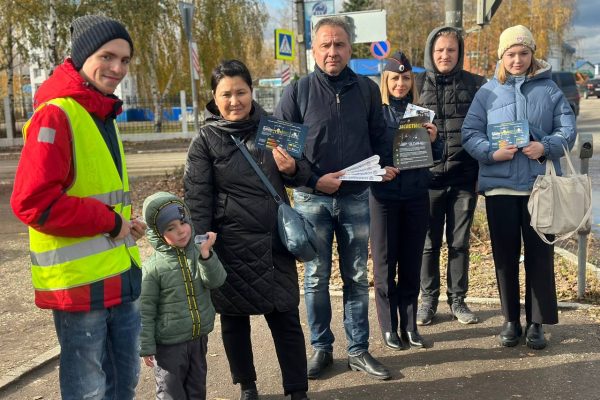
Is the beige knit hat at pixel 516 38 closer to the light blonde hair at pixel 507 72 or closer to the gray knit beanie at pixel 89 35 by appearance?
the light blonde hair at pixel 507 72

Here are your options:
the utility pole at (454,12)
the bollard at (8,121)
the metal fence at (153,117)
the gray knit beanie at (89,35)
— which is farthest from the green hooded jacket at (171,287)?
the metal fence at (153,117)

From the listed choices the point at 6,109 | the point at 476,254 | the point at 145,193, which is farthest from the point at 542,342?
the point at 6,109

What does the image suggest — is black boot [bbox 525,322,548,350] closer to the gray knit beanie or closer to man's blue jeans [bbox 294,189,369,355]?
man's blue jeans [bbox 294,189,369,355]

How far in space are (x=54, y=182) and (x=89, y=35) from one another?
619 millimetres

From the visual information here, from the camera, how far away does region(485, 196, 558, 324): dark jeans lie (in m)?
4.51

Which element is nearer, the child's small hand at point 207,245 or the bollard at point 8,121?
the child's small hand at point 207,245

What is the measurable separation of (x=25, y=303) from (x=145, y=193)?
567 cm

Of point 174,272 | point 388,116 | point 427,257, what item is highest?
point 388,116

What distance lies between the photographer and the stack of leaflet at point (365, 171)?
12.8ft

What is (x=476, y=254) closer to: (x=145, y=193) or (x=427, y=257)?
(x=427, y=257)

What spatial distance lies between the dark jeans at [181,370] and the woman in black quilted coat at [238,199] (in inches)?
13.4

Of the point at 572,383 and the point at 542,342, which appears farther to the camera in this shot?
the point at 542,342

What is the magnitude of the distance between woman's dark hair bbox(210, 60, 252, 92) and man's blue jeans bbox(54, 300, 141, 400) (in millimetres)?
1290

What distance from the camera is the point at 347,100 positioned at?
4039 mm
